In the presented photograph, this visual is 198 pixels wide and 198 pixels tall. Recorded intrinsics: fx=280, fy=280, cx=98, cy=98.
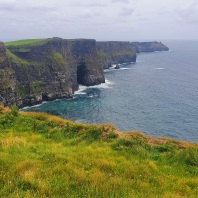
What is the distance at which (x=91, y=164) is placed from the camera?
12.5m

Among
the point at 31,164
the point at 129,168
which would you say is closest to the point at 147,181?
the point at 129,168

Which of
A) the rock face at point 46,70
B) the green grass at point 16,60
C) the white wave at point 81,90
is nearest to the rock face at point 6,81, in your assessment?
the rock face at point 46,70

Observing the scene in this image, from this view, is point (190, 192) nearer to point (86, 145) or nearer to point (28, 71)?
point (86, 145)

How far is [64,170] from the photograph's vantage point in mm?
11562

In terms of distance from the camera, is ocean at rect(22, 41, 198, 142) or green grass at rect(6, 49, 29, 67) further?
green grass at rect(6, 49, 29, 67)

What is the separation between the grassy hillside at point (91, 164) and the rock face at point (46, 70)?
61062 mm

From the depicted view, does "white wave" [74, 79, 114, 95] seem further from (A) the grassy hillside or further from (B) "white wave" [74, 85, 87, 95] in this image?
(A) the grassy hillside

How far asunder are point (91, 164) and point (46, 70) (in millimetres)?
87290

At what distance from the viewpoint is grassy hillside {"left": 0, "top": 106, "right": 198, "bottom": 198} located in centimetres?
984

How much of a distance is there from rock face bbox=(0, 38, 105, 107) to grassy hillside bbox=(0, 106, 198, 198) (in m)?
61.1

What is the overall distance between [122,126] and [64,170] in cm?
5138

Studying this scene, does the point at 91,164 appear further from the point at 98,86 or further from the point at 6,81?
the point at 98,86

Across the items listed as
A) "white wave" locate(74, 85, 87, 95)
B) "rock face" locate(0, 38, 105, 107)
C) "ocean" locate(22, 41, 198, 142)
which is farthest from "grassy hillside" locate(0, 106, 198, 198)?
"white wave" locate(74, 85, 87, 95)

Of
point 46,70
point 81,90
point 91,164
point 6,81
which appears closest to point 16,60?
point 46,70
